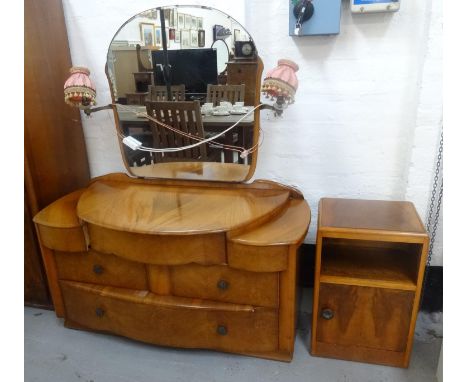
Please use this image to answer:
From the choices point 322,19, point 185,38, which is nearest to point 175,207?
point 185,38

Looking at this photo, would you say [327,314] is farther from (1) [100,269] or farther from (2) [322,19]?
(2) [322,19]

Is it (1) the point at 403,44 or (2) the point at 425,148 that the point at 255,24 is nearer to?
(1) the point at 403,44

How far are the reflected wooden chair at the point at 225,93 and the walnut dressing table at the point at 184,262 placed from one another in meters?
0.36

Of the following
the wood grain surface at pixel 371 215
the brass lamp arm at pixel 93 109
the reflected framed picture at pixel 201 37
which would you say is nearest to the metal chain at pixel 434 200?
the wood grain surface at pixel 371 215

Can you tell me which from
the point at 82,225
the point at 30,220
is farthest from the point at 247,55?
the point at 30,220

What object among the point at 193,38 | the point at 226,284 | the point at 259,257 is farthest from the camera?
the point at 193,38

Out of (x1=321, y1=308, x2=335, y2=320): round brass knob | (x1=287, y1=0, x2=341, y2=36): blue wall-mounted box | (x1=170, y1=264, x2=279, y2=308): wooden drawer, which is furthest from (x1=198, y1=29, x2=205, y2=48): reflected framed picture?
(x1=321, y1=308, x2=335, y2=320): round brass knob

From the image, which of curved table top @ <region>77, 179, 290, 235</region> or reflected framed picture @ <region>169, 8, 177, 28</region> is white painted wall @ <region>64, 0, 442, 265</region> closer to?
reflected framed picture @ <region>169, 8, 177, 28</region>

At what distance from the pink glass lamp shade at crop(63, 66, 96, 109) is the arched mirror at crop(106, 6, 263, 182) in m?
0.10

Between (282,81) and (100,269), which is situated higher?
(282,81)

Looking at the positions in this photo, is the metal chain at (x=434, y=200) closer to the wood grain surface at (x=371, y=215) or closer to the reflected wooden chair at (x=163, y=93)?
the wood grain surface at (x=371, y=215)

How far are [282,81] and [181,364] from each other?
1.17m

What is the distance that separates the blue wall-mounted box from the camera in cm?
133

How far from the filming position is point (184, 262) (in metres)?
1.29
